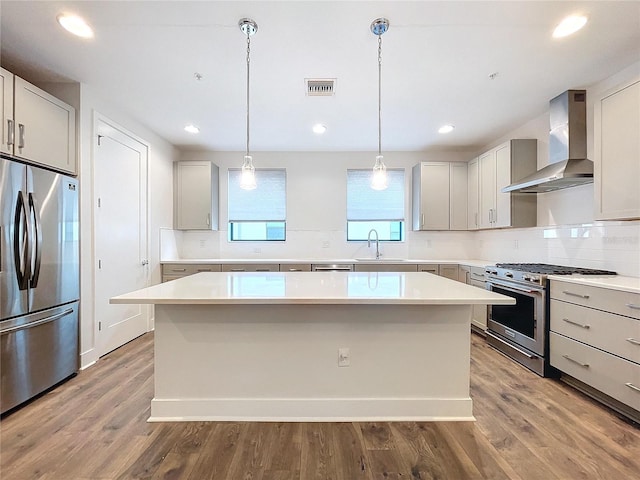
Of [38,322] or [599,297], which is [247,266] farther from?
[599,297]

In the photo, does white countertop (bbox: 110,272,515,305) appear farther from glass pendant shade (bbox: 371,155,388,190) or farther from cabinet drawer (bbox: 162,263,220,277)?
cabinet drawer (bbox: 162,263,220,277)

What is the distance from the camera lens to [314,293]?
5.83ft

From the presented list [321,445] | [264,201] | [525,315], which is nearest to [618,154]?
[525,315]

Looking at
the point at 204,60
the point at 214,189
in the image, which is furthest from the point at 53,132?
the point at 214,189

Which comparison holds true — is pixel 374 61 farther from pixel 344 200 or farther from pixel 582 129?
pixel 344 200

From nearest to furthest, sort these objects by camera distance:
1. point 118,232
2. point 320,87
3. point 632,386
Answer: point 632,386, point 320,87, point 118,232

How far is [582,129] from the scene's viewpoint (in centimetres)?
286

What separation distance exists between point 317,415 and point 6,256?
7.74 ft

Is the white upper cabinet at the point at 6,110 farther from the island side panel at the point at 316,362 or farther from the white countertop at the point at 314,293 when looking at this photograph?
the island side panel at the point at 316,362

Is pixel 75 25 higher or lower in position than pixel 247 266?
higher

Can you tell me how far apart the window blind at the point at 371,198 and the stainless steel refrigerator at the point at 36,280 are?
3.44 m

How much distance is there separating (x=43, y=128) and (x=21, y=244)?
3.07ft

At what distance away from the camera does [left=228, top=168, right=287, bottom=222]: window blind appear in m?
4.82

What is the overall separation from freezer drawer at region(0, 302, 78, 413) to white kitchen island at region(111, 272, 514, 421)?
3.42 feet
